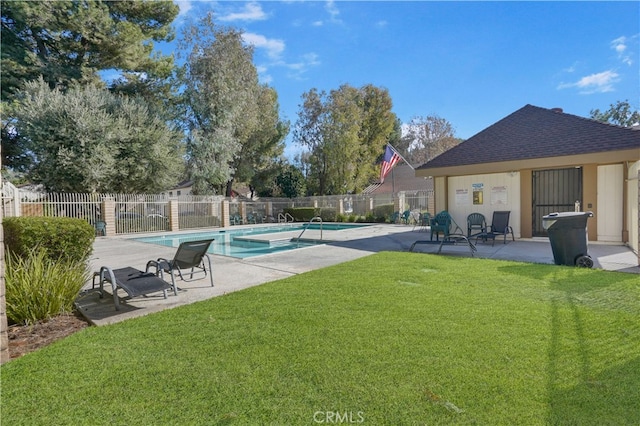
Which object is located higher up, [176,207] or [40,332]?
[176,207]

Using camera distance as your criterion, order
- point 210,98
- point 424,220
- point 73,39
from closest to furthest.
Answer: point 424,220 → point 73,39 → point 210,98

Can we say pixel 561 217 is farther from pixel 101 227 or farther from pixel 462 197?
pixel 101 227

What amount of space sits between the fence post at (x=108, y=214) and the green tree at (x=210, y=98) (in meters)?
7.38

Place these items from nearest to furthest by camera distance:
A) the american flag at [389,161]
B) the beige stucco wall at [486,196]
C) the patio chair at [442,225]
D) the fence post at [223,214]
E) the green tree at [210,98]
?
1. the patio chair at [442,225]
2. the beige stucco wall at [486,196]
3. the american flag at [389,161]
4. the fence post at [223,214]
5. the green tree at [210,98]

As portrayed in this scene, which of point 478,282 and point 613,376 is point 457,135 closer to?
point 478,282

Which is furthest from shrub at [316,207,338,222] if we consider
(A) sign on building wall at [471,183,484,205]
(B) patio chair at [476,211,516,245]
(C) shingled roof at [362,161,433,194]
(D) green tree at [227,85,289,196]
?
(B) patio chair at [476,211,516,245]

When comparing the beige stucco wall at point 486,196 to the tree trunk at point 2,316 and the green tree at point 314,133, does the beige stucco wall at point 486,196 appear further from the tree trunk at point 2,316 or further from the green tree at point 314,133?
the green tree at point 314,133

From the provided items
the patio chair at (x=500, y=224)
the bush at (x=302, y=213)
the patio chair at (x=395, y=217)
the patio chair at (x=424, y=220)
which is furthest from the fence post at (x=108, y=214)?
the patio chair at (x=500, y=224)

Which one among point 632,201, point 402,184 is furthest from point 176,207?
point 402,184

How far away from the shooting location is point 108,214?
56.5 feet

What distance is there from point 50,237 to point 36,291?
161 cm

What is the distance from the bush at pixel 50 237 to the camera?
5.09m

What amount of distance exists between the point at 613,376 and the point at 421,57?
15.6m

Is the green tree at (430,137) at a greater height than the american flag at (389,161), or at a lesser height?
greater
